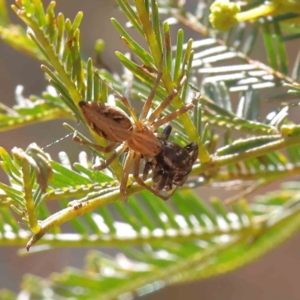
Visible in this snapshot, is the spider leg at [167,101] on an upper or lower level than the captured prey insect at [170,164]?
upper

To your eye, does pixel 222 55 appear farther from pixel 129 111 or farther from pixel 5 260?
pixel 5 260

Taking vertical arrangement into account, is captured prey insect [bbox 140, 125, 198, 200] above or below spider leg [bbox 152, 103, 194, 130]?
below

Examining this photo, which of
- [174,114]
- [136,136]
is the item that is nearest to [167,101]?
[174,114]

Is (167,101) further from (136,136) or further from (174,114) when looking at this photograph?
(136,136)

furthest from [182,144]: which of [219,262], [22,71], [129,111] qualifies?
[22,71]

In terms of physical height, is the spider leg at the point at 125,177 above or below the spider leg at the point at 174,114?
below

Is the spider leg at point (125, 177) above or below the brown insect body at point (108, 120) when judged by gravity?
below

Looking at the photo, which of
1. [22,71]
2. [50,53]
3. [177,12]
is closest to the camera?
[50,53]

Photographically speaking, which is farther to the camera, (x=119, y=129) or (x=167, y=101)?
(x=119, y=129)
